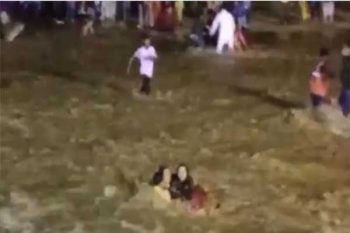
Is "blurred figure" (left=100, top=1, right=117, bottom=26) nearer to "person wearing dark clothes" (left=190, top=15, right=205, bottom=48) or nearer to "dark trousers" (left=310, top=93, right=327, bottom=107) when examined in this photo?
"person wearing dark clothes" (left=190, top=15, right=205, bottom=48)

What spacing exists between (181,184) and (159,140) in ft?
0.49

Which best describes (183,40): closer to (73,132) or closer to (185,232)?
(73,132)

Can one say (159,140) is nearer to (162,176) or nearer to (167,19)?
(162,176)

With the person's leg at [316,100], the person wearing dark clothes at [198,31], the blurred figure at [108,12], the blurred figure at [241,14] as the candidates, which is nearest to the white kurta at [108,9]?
the blurred figure at [108,12]

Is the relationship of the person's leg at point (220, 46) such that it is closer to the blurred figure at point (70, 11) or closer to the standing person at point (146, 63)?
the standing person at point (146, 63)

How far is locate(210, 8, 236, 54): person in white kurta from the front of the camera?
2.84 metres

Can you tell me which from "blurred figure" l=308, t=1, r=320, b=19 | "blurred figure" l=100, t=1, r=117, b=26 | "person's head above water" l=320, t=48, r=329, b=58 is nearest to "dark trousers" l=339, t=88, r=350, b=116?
"person's head above water" l=320, t=48, r=329, b=58

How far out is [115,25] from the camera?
2910 millimetres

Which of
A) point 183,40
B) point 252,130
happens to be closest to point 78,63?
point 183,40

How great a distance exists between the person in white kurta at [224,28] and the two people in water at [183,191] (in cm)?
38

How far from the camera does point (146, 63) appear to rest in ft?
9.44

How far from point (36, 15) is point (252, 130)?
67 centimetres

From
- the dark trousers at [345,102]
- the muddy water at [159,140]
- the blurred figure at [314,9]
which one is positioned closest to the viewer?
the muddy water at [159,140]

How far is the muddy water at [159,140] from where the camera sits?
2.62 m
